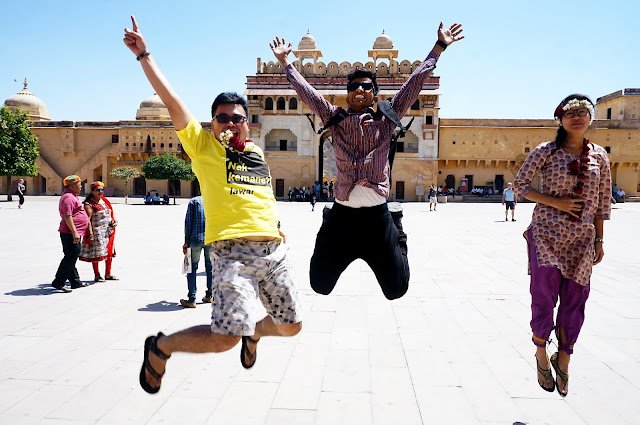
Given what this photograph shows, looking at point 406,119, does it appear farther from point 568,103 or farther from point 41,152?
point 568,103

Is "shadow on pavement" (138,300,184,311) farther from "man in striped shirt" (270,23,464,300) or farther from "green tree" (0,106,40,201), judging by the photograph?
"green tree" (0,106,40,201)

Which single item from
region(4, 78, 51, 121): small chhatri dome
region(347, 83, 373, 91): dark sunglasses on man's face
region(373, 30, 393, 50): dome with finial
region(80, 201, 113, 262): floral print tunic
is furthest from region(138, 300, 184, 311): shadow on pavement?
region(4, 78, 51, 121): small chhatri dome

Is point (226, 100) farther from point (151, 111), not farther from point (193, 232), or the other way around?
point (151, 111)

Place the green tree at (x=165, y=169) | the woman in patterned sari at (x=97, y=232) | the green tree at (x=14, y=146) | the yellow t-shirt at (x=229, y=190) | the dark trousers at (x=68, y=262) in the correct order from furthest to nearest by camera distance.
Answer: the green tree at (x=165, y=169)
the green tree at (x=14, y=146)
the woman in patterned sari at (x=97, y=232)
the dark trousers at (x=68, y=262)
the yellow t-shirt at (x=229, y=190)

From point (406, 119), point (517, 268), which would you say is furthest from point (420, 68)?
point (406, 119)

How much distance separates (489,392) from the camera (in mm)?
3672

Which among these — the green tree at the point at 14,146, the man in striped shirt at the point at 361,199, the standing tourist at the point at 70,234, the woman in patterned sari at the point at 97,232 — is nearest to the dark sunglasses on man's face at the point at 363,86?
the man in striped shirt at the point at 361,199

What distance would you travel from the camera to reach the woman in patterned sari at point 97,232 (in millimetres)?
7680

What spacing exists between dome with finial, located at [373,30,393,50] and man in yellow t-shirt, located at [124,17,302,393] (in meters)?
44.8

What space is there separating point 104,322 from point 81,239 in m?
2.51

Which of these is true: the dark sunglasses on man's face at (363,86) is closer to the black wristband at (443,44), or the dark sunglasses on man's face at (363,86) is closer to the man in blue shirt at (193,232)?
the black wristband at (443,44)

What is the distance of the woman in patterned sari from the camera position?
25.2ft

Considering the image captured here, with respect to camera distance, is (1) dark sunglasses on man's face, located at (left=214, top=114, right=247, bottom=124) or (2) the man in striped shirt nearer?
(1) dark sunglasses on man's face, located at (left=214, top=114, right=247, bottom=124)

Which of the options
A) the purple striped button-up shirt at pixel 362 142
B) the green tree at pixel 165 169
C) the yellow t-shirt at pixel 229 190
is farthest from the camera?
the green tree at pixel 165 169
